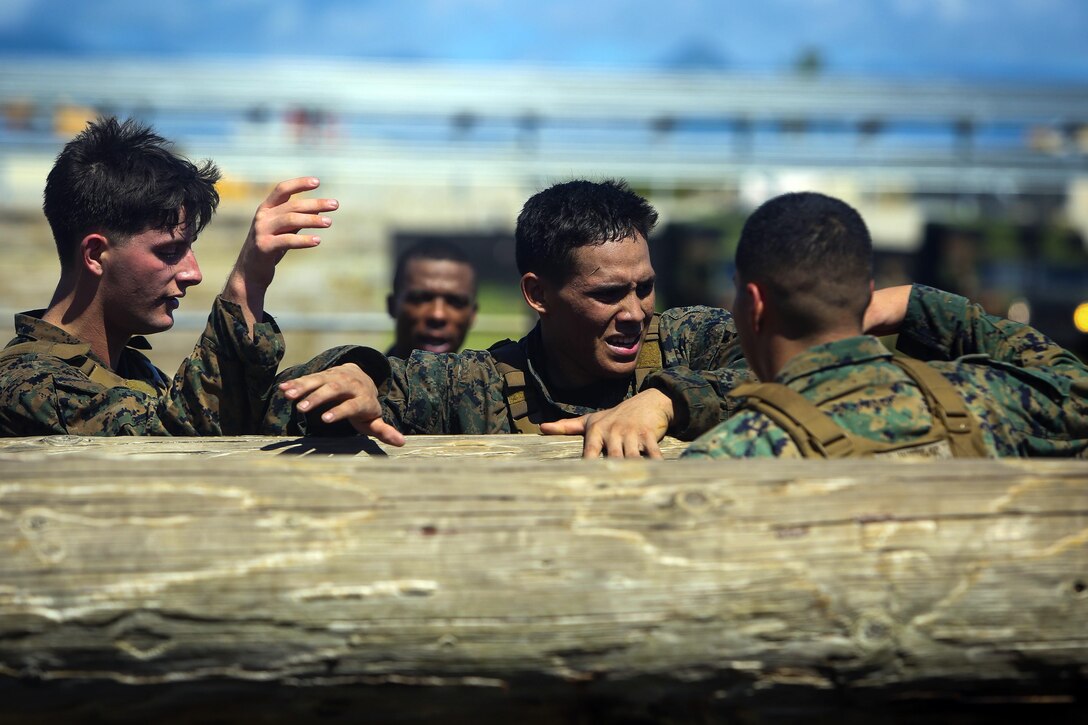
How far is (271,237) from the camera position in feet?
9.98

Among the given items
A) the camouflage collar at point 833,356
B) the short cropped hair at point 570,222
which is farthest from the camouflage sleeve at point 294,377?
the camouflage collar at point 833,356

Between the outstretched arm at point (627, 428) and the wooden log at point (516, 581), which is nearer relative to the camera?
the wooden log at point (516, 581)

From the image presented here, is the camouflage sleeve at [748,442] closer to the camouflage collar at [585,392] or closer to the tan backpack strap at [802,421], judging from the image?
the tan backpack strap at [802,421]

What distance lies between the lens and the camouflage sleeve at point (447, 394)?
3.54 metres

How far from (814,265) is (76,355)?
7.89 ft

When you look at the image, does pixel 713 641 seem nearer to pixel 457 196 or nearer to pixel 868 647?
pixel 868 647

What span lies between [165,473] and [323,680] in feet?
1.53

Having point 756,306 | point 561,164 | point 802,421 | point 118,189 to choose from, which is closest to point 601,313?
point 756,306

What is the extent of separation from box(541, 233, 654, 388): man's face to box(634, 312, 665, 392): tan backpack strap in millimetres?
19

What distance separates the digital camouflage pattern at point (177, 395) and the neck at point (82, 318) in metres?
0.33

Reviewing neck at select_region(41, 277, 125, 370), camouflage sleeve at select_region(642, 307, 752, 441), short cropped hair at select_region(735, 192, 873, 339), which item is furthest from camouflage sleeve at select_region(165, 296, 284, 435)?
short cropped hair at select_region(735, 192, 873, 339)

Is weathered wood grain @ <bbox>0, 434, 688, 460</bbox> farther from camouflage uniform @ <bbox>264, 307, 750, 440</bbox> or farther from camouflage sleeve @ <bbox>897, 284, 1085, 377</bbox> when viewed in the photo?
camouflage sleeve @ <bbox>897, 284, 1085, 377</bbox>

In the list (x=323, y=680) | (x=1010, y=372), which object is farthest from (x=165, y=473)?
(x=1010, y=372)

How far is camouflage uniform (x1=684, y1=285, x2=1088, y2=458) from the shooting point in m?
2.38
